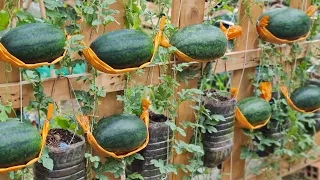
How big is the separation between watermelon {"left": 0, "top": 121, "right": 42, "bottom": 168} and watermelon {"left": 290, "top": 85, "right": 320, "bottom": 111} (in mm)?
1956

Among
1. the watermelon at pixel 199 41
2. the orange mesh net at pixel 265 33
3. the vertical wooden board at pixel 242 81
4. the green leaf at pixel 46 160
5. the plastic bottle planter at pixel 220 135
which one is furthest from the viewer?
the vertical wooden board at pixel 242 81

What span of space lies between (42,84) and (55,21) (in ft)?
1.00

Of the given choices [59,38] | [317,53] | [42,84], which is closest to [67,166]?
[42,84]

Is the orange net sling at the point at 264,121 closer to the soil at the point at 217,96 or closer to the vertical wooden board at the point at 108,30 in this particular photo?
the soil at the point at 217,96

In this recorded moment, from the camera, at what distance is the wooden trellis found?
224cm

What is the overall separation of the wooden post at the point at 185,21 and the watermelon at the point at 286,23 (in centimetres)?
47

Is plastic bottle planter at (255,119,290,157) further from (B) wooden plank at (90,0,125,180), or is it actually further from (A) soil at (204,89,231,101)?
(B) wooden plank at (90,0,125,180)

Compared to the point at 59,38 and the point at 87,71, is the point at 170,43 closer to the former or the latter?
the point at 87,71

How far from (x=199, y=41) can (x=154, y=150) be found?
63 cm

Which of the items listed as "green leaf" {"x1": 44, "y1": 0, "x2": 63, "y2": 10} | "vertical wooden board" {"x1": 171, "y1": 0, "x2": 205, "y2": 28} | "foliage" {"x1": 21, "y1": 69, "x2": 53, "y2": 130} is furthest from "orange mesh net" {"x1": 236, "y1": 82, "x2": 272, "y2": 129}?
"green leaf" {"x1": 44, "y1": 0, "x2": 63, "y2": 10}

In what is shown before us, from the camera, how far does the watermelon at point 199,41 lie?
2.47m

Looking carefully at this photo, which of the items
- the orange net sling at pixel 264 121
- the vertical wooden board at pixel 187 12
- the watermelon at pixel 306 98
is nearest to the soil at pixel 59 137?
the vertical wooden board at pixel 187 12

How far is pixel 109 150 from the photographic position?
7.45 feet

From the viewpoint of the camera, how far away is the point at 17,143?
6.29 ft
